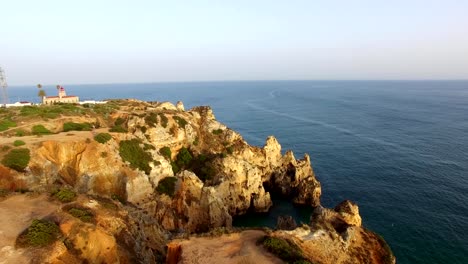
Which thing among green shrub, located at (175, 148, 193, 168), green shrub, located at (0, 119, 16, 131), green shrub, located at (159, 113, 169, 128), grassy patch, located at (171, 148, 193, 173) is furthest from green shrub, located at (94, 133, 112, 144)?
green shrub, located at (175, 148, 193, 168)

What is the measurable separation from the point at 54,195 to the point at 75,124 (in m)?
28.6

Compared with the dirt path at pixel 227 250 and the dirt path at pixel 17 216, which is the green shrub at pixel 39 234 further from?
the dirt path at pixel 227 250

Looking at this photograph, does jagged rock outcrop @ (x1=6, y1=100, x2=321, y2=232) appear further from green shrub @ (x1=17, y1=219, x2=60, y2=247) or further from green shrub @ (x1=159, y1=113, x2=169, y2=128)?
green shrub @ (x1=17, y1=219, x2=60, y2=247)

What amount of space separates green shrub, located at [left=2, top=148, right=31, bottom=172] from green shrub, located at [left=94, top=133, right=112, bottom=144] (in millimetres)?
9449

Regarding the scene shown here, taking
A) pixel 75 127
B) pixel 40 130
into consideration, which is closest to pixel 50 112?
pixel 75 127

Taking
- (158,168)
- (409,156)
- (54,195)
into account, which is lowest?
(409,156)

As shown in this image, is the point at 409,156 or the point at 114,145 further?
the point at 409,156

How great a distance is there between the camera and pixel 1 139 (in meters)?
→ 41.8

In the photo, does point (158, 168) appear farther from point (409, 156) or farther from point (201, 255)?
point (409, 156)

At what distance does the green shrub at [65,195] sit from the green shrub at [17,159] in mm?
12710

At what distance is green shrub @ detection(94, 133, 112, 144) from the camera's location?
1822 inches

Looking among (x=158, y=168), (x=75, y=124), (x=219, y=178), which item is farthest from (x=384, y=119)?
(x=75, y=124)

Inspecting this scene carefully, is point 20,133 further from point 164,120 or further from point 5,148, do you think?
point 164,120

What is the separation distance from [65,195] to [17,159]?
1469cm
